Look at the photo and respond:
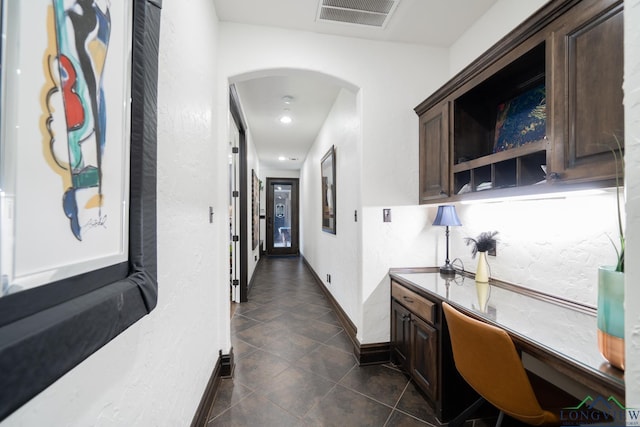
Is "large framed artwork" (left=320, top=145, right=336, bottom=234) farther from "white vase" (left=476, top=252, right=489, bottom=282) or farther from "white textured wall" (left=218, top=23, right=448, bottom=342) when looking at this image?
"white vase" (left=476, top=252, right=489, bottom=282)

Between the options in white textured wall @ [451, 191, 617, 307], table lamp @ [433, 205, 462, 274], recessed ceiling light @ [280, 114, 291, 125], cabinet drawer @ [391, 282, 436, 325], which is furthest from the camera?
recessed ceiling light @ [280, 114, 291, 125]

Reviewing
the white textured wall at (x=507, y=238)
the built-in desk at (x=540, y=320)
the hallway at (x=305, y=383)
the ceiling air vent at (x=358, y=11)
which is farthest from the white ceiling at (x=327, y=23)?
the hallway at (x=305, y=383)

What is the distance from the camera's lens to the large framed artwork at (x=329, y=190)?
3.63 metres

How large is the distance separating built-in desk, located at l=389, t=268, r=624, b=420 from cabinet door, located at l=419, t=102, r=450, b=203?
2.27 ft

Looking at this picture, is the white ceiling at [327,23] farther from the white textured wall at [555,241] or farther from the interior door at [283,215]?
the interior door at [283,215]

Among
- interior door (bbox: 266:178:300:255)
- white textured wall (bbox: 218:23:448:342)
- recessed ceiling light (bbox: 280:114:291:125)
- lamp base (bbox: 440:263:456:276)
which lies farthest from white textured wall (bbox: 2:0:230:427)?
interior door (bbox: 266:178:300:255)

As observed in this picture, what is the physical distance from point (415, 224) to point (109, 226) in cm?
218

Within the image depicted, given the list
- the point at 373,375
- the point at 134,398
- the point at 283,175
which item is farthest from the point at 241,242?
the point at 283,175

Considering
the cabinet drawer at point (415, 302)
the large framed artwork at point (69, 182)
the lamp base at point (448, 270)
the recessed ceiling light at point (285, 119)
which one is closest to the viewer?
the large framed artwork at point (69, 182)

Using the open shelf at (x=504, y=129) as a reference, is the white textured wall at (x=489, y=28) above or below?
above

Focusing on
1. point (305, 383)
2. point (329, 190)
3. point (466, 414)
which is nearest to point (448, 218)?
point (466, 414)

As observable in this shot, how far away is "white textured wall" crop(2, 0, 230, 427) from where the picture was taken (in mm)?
680

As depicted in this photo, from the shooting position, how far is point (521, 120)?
1.71 m

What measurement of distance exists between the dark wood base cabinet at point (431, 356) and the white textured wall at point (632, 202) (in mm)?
1042
